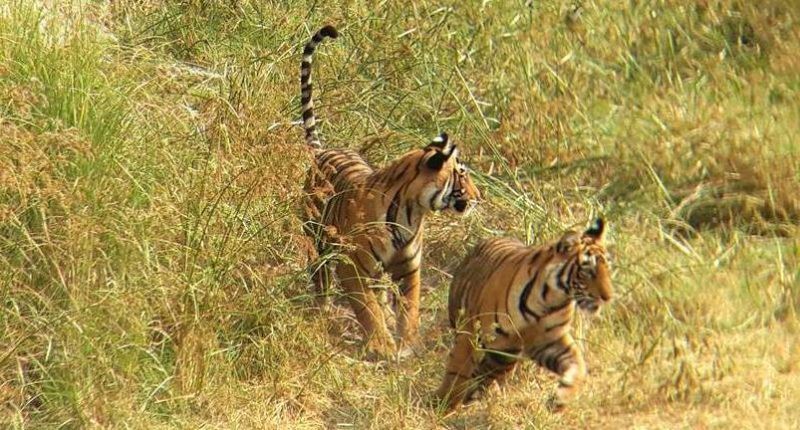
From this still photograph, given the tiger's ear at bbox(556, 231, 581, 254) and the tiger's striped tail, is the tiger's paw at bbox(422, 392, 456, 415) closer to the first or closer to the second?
the tiger's ear at bbox(556, 231, 581, 254)

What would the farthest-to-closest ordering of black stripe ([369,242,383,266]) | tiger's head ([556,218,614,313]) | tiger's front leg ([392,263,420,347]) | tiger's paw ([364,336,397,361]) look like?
black stripe ([369,242,383,266]) → tiger's front leg ([392,263,420,347]) → tiger's paw ([364,336,397,361]) → tiger's head ([556,218,614,313])

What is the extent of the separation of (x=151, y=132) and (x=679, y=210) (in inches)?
87.0

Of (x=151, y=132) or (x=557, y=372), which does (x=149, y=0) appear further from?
(x=557, y=372)

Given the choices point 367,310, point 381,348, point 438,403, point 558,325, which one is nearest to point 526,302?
point 558,325

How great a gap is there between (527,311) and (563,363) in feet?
0.70

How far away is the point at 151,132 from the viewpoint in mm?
6637

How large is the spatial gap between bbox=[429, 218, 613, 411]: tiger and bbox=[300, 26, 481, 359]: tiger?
44 centimetres

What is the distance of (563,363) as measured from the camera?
215 inches

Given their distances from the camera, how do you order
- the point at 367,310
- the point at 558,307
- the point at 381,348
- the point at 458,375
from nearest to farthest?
the point at 558,307 < the point at 458,375 < the point at 381,348 < the point at 367,310

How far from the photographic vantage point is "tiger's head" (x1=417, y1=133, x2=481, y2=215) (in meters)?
6.15

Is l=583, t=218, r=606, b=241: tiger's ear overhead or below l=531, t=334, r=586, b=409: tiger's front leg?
overhead

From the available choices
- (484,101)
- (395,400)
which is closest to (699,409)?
(395,400)

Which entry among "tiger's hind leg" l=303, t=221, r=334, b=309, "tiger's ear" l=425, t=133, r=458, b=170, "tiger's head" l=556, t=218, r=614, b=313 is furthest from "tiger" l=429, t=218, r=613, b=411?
"tiger's hind leg" l=303, t=221, r=334, b=309

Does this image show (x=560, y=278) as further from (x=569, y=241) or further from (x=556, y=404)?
(x=556, y=404)
